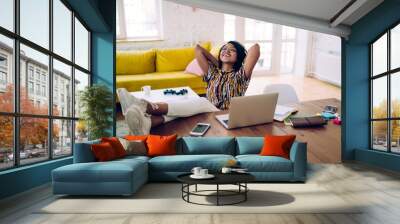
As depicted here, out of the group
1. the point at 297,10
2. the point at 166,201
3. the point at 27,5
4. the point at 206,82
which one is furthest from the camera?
the point at 206,82

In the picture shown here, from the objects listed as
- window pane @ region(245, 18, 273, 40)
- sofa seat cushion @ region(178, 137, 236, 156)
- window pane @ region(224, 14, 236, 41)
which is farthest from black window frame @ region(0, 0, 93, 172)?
window pane @ region(245, 18, 273, 40)

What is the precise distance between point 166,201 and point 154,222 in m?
1.07

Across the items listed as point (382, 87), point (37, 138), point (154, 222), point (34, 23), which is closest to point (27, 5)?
point (34, 23)

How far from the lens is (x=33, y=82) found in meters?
6.37

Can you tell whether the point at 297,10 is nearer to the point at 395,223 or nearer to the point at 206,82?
the point at 206,82

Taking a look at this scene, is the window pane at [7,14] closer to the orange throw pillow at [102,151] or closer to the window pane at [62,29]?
the window pane at [62,29]

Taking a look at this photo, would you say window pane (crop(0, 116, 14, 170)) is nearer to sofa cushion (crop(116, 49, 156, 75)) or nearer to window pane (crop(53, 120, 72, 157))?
window pane (crop(53, 120, 72, 157))

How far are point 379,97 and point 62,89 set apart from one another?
231 inches

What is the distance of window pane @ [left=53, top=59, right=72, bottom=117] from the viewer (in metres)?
7.27

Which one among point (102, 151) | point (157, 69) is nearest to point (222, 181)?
point (102, 151)

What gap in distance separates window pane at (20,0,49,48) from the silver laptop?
387cm

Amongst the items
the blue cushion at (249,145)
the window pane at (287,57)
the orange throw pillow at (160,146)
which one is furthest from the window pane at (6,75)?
the window pane at (287,57)

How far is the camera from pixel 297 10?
358 inches

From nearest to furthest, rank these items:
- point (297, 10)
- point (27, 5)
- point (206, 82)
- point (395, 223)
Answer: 1. point (395, 223)
2. point (27, 5)
3. point (297, 10)
4. point (206, 82)
